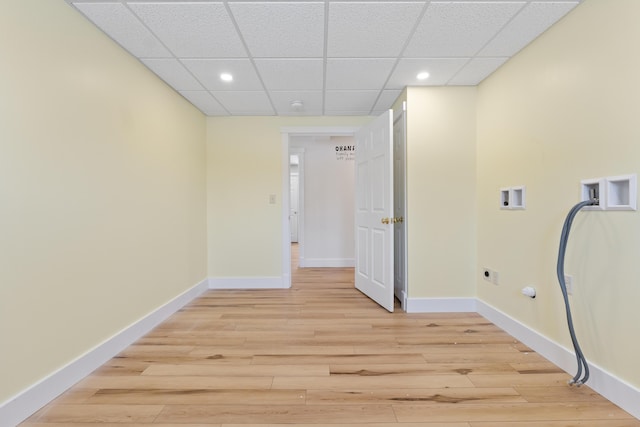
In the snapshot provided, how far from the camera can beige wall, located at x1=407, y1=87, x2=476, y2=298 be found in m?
2.84

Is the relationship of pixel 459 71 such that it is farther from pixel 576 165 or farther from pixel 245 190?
pixel 245 190

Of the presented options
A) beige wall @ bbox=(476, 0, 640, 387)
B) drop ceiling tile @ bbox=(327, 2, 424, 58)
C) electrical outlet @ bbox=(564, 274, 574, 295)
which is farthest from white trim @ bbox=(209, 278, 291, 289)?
electrical outlet @ bbox=(564, 274, 574, 295)

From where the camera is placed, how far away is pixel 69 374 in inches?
65.9

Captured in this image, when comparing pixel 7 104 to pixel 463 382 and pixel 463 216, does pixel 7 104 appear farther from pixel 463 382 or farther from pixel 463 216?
pixel 463 216

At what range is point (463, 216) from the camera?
2869 millimetres

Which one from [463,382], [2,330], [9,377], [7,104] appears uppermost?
[7,104]

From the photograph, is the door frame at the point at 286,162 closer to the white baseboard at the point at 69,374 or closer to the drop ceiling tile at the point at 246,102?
the drop ceiling tile at the point at 246,102

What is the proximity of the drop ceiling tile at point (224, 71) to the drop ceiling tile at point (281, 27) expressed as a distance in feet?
0.84

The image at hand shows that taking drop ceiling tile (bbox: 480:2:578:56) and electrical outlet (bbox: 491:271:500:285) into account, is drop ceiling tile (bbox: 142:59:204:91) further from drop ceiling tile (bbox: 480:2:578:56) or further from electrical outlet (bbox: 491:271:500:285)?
electrical outlet (bbox: 491:271:500:285)

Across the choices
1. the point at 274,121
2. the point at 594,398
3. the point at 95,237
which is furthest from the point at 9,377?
the point at 274,121

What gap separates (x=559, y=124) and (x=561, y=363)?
152 centimetres

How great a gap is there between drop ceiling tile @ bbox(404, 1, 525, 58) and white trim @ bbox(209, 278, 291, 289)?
289 cm

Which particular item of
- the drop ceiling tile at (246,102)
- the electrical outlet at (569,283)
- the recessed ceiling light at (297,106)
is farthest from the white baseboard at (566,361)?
the drop ceiling tile at (246,102)

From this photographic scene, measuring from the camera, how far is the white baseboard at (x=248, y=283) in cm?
376
